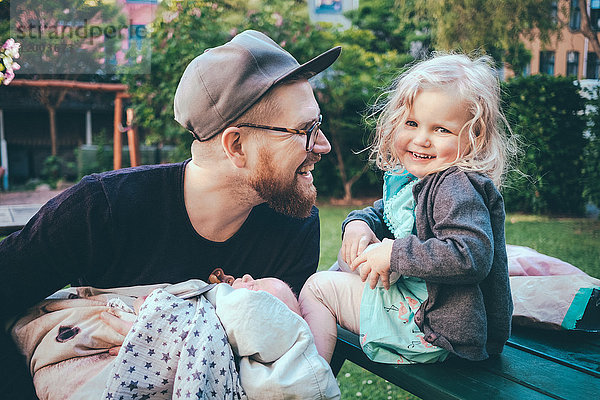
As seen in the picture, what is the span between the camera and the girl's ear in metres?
1.99

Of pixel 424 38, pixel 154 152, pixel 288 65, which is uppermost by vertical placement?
pixel 424 38

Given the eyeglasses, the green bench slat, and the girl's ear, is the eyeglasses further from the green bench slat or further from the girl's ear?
the green bench slat

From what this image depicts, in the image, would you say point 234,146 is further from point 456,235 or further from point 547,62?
point 547,62

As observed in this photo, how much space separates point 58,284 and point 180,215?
466 millimetres

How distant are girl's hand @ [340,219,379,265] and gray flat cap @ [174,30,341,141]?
1.87ft

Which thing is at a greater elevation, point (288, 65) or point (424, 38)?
point (424, 38)

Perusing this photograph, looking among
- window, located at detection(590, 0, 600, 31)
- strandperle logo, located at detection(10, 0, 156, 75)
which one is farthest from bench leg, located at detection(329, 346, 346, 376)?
window, located at detection(590, 0, 600, 31)

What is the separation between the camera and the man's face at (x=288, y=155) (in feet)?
6.52

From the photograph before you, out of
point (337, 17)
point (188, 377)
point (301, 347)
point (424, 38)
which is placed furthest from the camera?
point (337, 17)

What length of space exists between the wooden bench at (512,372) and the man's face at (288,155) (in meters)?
0.54

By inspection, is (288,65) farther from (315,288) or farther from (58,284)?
(58,284)

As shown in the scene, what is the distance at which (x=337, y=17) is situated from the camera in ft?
64.6

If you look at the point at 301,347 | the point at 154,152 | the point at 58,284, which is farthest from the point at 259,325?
the point at 154,152

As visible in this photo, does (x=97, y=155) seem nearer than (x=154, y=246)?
No
